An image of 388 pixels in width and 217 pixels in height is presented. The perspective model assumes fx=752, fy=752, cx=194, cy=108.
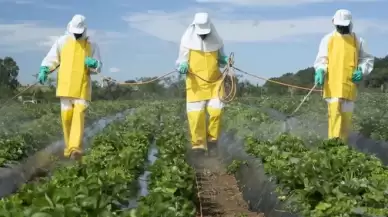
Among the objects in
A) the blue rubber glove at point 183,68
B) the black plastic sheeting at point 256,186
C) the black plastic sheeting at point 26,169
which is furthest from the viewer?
the blue rubber glove at point 183,68

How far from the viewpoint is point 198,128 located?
33.4 ft

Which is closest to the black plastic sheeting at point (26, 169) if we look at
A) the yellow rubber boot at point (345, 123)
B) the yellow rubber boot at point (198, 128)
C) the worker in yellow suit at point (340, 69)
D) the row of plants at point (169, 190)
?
the row of plants at point (169, 190)

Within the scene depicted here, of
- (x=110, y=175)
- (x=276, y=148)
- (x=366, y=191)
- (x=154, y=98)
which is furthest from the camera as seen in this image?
(x=154, y=98)

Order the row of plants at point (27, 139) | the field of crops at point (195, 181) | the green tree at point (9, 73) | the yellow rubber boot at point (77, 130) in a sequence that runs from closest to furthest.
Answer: the field of crops at point (195, 181)
the yellow rubber boot at point (77, 130)
the row of plants at point (27, 139)
the green tree at point (9, 73)

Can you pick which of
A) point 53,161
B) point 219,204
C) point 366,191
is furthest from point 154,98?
point 366,191

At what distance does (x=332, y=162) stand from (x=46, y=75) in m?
4.80

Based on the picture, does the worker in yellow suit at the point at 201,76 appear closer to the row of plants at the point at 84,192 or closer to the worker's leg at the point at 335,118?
the worker's leg at the point at 335,118

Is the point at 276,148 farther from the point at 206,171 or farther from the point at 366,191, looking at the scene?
the point at 366,191

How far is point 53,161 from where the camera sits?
10.5m

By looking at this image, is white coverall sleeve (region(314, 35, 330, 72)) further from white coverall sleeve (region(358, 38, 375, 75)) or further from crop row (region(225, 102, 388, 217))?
crop row (region(225, 102, 388, 217))

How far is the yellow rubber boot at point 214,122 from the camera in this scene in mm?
10148

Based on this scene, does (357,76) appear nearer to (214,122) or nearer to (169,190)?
(214,122)

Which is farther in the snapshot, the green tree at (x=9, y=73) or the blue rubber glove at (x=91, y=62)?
the green tree at (x=9, y=73)

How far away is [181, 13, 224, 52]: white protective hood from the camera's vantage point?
1014cm
